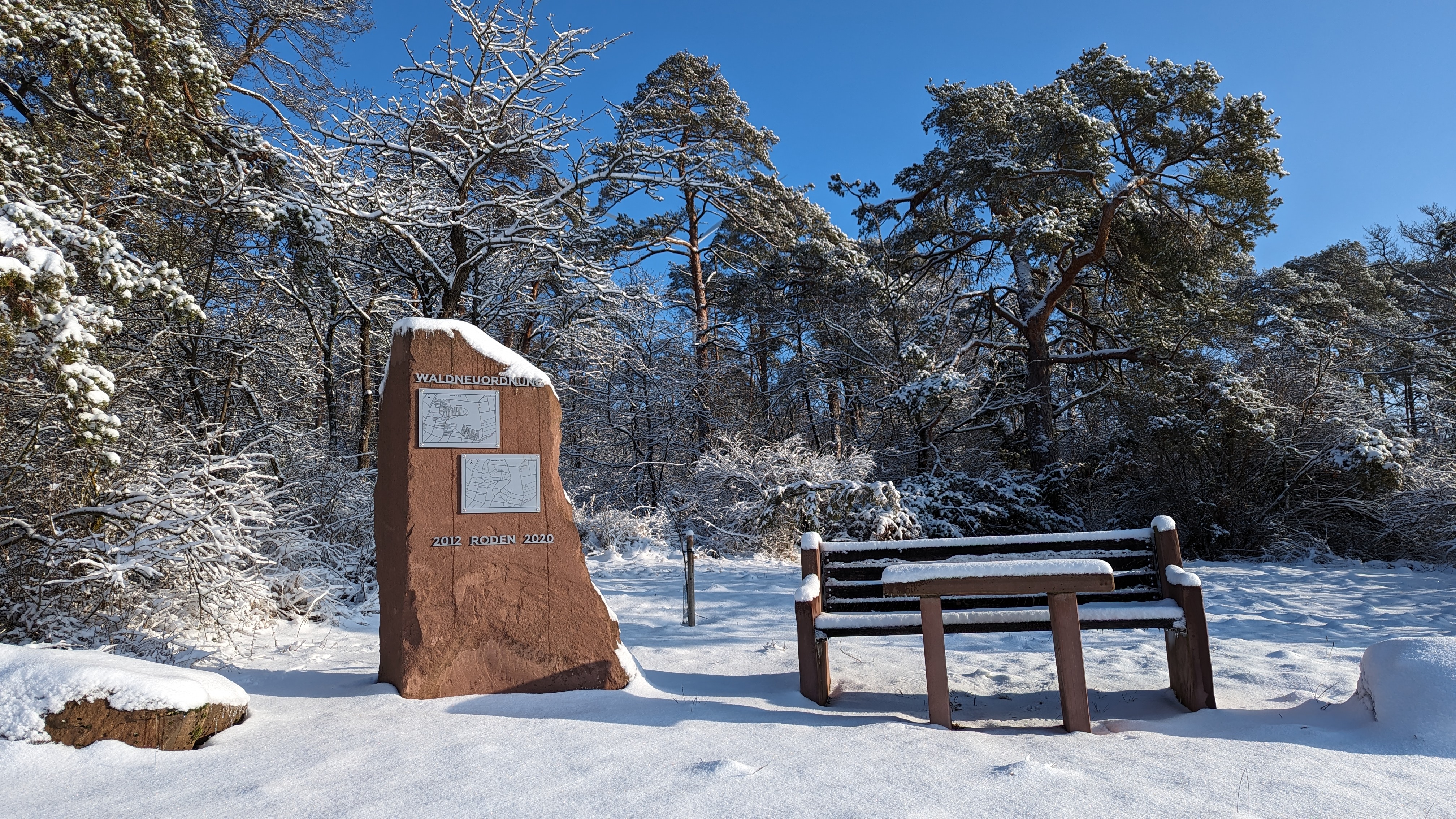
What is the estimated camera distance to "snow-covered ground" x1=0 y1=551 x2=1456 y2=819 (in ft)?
7.94

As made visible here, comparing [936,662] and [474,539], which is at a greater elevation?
[474,539]

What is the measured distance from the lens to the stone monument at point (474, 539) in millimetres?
3965

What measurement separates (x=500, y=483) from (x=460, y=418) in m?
0.42

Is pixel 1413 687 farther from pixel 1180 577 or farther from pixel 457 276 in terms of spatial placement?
pixel 457 276

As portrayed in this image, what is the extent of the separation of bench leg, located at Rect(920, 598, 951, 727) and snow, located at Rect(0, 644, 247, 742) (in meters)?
3.04

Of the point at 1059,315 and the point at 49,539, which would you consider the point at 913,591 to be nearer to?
the point at 49,539

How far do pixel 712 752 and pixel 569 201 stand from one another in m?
8.71

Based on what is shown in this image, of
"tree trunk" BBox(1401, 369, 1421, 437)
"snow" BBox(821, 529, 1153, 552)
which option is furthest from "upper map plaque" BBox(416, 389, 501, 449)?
"tree trunk" BBox(1401, 369, 1421, 437)

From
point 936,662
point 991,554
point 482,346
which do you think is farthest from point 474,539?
point 991,554

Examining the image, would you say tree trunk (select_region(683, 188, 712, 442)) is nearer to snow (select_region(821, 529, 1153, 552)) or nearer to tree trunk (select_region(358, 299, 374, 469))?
tree trunk (select_region(358, 299, 374, 469))

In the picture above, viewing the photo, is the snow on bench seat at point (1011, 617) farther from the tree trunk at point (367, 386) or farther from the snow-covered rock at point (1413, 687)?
the tree trunk at point (367, 386)

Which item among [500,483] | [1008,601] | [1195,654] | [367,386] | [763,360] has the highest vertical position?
[763,360]

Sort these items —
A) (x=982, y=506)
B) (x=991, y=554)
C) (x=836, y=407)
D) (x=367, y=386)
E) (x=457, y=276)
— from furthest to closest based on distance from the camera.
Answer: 1. (x=836, y=407)
2. (x=982, y=506)
3. (x=367, y=386)
4. (x=457, y=276)
5. (x=991, y=554)

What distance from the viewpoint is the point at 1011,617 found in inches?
155
